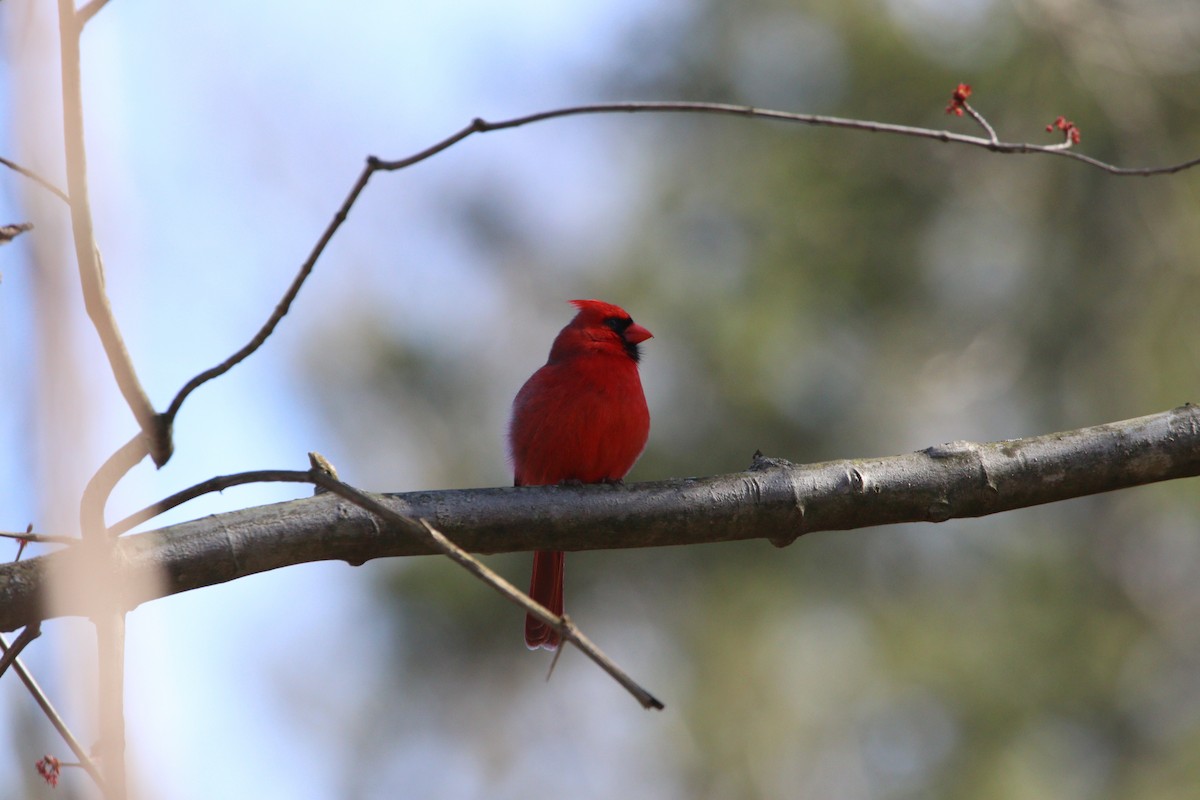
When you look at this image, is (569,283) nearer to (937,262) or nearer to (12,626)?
(937,262)

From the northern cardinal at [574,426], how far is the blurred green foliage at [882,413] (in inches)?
136

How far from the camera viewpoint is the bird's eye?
4.27 m

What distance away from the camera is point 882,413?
7.96 meters

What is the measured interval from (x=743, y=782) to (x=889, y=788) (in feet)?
3.02

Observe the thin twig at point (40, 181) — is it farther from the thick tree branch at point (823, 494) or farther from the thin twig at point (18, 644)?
the thick tree branch at point (823, 494)

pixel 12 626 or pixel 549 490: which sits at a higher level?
pixel 549 490

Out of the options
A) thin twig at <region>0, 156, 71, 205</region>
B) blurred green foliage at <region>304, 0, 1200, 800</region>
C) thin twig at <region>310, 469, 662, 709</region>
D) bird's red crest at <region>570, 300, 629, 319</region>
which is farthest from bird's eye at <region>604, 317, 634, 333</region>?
blurred green foliage at <region>304, 0, 1200, 800</region>

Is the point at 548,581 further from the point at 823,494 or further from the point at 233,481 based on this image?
the point at 233,481

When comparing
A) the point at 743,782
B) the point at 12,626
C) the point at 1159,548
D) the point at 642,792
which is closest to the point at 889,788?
the point at 743,782

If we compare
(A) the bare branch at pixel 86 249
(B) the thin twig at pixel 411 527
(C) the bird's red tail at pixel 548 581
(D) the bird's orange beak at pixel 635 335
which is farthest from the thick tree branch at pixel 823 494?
(D) the bird's orange beak at pixel 635 335

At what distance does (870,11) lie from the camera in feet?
27.4

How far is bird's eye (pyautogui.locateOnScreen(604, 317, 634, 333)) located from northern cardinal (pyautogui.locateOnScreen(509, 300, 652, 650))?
16 centimetres

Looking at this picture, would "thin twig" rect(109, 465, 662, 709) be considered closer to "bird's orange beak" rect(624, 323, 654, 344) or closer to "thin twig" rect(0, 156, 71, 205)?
"thin twig" rect(0, 156, 71, 205)

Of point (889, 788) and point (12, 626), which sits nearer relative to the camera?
point (12, 626)
